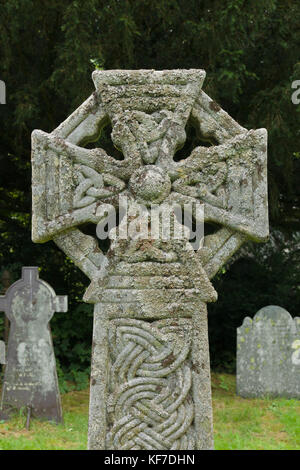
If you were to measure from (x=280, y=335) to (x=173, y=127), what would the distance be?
4.96 metres

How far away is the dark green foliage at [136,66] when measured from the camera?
20.4 feet

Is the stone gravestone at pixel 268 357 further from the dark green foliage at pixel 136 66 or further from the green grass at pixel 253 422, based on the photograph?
the dark green foliage at pixel 136 66

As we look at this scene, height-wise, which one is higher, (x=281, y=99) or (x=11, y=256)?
(x=281, y=99)

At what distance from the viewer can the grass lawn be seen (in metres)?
4.94

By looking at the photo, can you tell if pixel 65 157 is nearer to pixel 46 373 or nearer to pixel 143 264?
pixel 143 264

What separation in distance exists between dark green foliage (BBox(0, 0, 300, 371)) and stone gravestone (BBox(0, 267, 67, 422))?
62.0 inches

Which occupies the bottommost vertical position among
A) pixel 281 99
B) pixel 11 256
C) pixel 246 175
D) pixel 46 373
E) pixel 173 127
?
pixel 46 373

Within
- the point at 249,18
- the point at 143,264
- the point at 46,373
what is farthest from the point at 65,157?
the point at 249,18

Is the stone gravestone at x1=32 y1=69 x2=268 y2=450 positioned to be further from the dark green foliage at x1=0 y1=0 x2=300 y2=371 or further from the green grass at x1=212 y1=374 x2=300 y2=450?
the dark green foliage at x1=0 y1=0 x2=300 y2=371

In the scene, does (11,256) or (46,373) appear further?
(11,256)

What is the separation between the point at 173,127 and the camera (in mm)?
2871

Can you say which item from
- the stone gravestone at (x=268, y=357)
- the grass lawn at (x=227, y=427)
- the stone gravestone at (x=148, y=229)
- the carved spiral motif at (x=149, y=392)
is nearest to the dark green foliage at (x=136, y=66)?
the stone gravestone at (x=268, y=357)

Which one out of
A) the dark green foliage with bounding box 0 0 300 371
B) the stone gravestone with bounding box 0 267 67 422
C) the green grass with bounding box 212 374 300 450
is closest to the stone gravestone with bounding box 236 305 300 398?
the green grass with bounding box 212 374 300 450
